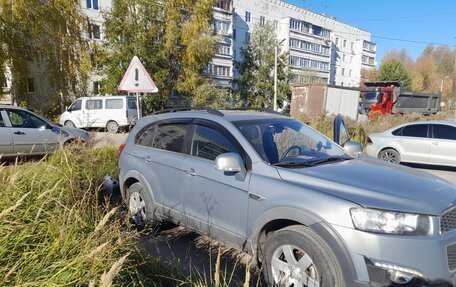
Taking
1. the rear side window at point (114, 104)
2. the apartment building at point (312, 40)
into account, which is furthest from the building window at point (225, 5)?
the rear side window at point (114, 104)

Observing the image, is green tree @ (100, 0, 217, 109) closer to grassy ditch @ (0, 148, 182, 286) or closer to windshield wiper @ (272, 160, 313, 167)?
grassy ditch @ (0, 148, 182, 286)

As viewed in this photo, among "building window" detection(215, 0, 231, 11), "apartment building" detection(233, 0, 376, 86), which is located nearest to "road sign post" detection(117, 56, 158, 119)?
"building window" detection(215, 0, 231, 11)

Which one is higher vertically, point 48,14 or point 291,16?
point 291,16

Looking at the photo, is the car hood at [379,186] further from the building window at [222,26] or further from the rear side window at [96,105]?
the building window at [222,26]

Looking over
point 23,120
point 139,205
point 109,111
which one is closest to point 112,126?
point 109,111

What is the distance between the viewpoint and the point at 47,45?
18469 mm

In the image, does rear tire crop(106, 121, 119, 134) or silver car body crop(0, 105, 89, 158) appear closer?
silver car body crop(0, 105, 89, 158)

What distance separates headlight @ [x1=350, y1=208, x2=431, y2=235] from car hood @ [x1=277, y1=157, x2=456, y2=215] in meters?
0.04

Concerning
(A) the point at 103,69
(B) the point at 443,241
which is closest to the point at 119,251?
(B) the point at 443,241

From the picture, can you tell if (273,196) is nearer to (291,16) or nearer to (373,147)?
(373,147)

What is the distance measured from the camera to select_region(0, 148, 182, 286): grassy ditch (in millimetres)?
1908

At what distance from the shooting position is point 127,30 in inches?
902

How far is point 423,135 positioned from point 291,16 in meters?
45.5

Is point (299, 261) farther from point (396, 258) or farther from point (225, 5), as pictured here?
point (225, 5)
